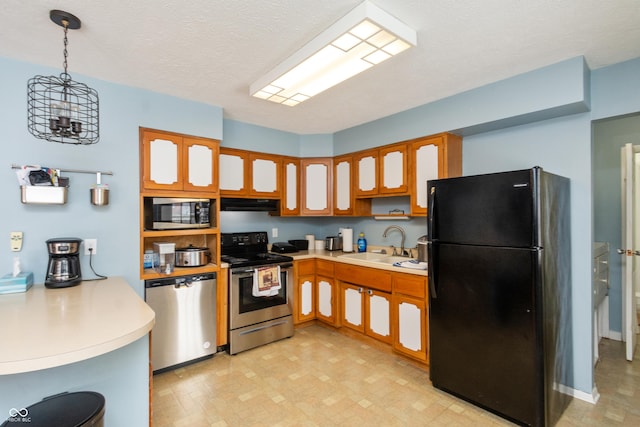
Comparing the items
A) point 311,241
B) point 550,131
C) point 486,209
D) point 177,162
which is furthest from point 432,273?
point 177,162

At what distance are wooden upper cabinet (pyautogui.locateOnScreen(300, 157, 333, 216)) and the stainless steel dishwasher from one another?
1605 millimetres

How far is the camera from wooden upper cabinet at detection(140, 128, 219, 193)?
2.74m

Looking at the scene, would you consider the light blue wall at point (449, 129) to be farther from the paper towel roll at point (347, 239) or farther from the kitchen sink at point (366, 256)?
the paper towel roll at point (347, 239)

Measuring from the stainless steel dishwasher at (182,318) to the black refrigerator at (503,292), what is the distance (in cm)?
205

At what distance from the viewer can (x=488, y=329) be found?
7.00 feet

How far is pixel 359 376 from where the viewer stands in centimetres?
268

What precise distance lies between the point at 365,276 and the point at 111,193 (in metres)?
2.50

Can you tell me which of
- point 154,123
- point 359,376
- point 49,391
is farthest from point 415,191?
point 49,391

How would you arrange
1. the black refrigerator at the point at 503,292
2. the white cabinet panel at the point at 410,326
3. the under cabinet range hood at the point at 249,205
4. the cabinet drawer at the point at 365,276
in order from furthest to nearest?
the under cabinet range hood at the point at 249,205, the cabinet drawer at the point at 365,276, the white cabinet panel at the point at 410,326, the black refrigerator at the point at 503,292

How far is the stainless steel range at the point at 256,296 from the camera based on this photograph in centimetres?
313

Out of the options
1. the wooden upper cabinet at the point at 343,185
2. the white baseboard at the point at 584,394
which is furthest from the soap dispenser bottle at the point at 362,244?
the white baseboard at the point at 584,394

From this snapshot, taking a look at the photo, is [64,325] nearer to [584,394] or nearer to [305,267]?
[305,267]

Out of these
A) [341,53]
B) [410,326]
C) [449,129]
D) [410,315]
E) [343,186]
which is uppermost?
[341,53]

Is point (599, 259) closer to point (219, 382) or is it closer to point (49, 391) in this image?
point (219, 382)
